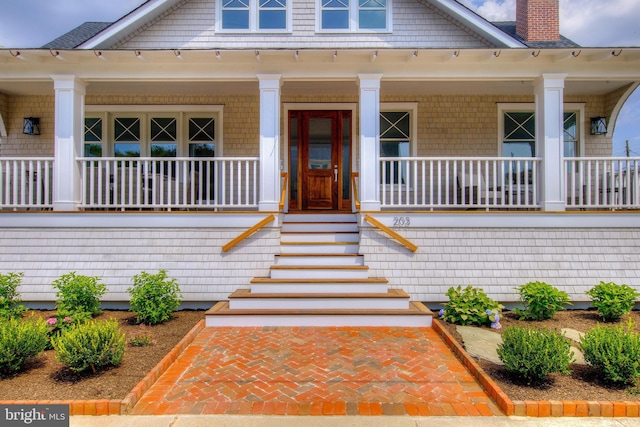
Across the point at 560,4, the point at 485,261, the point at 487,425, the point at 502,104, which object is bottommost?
the point at 487,425

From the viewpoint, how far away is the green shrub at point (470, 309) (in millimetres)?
5203

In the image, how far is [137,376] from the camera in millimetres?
3635

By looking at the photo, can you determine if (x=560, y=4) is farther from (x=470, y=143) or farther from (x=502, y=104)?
(x=470, y=143)

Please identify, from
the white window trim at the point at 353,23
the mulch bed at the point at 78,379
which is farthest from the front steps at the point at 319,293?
the white window trim at the point at 353,23

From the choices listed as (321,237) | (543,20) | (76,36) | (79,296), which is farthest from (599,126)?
(76,36)

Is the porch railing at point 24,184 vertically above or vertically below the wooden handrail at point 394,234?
above

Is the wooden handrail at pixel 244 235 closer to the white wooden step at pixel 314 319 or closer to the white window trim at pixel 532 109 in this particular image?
the white wooden step at pixel 314 319

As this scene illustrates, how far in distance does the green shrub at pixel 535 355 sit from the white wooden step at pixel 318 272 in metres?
2.64

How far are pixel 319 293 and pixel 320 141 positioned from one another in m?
4.12

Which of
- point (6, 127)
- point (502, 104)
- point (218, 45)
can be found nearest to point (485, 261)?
point (502, 104)

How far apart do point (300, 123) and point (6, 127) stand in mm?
6564

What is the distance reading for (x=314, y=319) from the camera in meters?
5.20

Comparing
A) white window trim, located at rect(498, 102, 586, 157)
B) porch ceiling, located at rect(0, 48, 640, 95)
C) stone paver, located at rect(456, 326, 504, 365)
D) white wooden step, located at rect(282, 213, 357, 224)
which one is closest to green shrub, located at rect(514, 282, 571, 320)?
stone paver, located at rect(456, 326, 504, 365)

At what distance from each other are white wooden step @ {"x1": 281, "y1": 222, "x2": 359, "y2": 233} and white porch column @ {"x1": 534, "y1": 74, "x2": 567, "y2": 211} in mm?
3261
